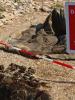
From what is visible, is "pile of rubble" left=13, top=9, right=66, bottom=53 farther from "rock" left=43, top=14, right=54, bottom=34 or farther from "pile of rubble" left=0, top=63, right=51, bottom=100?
"pile of rubble" left=0, top=63, right=51, bottom=100

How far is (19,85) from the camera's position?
7336 millimetres

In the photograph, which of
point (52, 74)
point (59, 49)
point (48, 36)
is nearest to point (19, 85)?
point (52, 74)

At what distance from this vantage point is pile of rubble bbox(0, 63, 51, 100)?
22.8 ft

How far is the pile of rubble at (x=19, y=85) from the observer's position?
696 cm

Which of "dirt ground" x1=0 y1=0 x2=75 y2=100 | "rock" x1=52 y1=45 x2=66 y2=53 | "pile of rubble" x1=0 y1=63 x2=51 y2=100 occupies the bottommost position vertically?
"rock" x1=52 y1=45 x2=66 y2=53

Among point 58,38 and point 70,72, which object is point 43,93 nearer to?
point 70,72

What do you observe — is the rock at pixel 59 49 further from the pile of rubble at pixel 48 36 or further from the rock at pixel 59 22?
the rock at pixel 59 22

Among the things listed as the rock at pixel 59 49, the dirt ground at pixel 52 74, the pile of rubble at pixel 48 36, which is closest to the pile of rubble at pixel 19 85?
the dirt ground at pixel 52 74

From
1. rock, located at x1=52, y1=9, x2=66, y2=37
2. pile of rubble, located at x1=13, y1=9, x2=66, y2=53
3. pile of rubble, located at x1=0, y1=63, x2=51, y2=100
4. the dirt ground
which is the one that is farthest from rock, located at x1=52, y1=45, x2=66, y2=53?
pile of rubble, located at x1=0, y1=63, x2=51, y2=100

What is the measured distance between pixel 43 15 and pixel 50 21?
250 cm

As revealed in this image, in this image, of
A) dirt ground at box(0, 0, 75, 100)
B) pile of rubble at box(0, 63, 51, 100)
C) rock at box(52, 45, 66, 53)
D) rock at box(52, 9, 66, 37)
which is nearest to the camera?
pile of rubble at box(0, 63, 51, 100)

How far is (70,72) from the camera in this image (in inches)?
351

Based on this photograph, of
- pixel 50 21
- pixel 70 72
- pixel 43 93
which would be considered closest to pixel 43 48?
pixel 50 21

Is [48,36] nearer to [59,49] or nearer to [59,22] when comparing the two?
[59,22]
